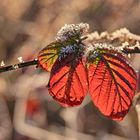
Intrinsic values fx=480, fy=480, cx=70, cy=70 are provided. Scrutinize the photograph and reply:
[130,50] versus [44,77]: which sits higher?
[44,77]

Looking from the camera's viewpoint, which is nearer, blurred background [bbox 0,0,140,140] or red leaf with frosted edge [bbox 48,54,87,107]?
red leaf with frosted edge [bbox 48,54,87,107]

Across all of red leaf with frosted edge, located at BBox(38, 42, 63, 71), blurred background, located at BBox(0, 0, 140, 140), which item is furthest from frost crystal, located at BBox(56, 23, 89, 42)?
blurred background, located at BBox(0, 0, 140, 140)

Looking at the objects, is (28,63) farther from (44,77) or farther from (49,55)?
(44,77)

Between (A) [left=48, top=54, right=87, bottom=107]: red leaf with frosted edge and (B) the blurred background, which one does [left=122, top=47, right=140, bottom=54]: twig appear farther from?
(B) the blurred background

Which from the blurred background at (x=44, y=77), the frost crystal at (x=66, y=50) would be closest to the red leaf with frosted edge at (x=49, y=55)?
the frost crystal at (x=66, y=50)

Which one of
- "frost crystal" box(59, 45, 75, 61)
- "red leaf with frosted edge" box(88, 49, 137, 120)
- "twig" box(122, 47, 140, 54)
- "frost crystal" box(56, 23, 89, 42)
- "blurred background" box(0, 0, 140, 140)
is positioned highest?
"blurred background" box(0, 0, 140, 140)

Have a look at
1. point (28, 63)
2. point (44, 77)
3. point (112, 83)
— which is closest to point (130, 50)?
point (112, 83)
